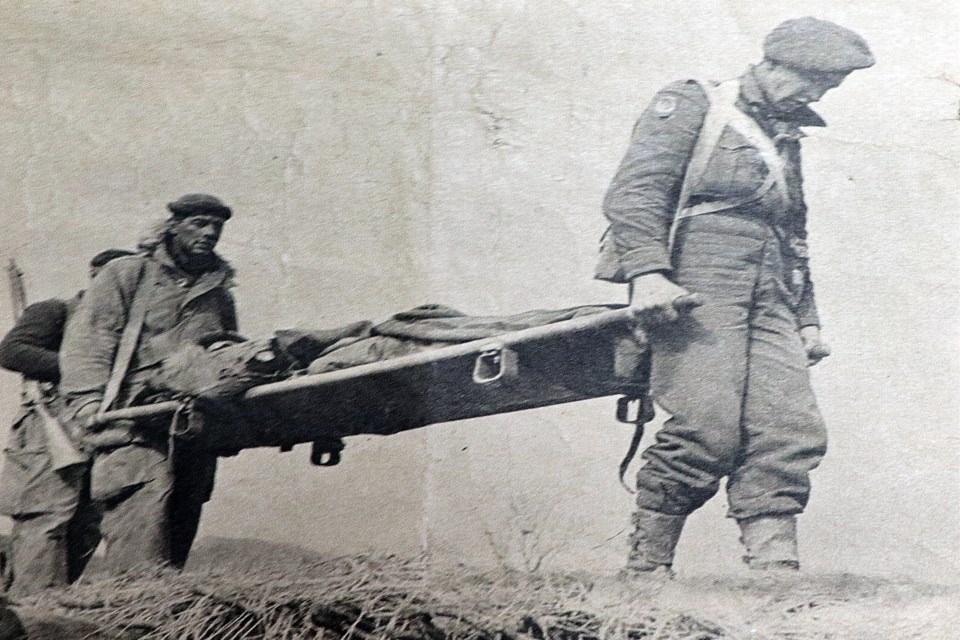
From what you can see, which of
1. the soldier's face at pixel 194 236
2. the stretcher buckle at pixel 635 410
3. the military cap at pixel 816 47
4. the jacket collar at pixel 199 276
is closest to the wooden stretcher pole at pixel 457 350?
the stretcher buckle at pixel 635 410

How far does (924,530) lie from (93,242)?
10.2 feet

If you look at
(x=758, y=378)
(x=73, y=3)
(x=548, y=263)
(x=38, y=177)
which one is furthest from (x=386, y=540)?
(x=73, y=3)

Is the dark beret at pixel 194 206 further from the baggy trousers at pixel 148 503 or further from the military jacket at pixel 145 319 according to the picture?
the baggy trousers at pixel 148 503

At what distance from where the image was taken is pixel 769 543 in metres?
4.54

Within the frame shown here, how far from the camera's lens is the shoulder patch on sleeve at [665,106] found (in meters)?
4.73

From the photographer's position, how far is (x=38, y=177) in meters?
4.62

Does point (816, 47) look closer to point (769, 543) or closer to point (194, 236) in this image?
point (769, 543)

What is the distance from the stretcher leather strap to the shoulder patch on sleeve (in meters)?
1.86

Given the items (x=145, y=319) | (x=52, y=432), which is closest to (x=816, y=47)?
(x=145, y=319)

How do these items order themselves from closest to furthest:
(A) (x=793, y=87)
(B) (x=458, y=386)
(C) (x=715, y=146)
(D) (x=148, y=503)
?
(D) (x=148, y=503)
(B) (x=458, y=386)
(C) (x=715, y=146)
(A) (x=793, y=87)

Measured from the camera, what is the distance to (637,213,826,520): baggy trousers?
4539 millimetres

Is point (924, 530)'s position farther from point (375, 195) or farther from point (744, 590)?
point (375, 195)

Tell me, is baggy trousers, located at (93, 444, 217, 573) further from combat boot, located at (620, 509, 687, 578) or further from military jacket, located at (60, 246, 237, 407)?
combat boot, located at (620, 509, 687, 578)

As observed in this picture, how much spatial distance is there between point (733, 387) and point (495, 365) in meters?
0.83
